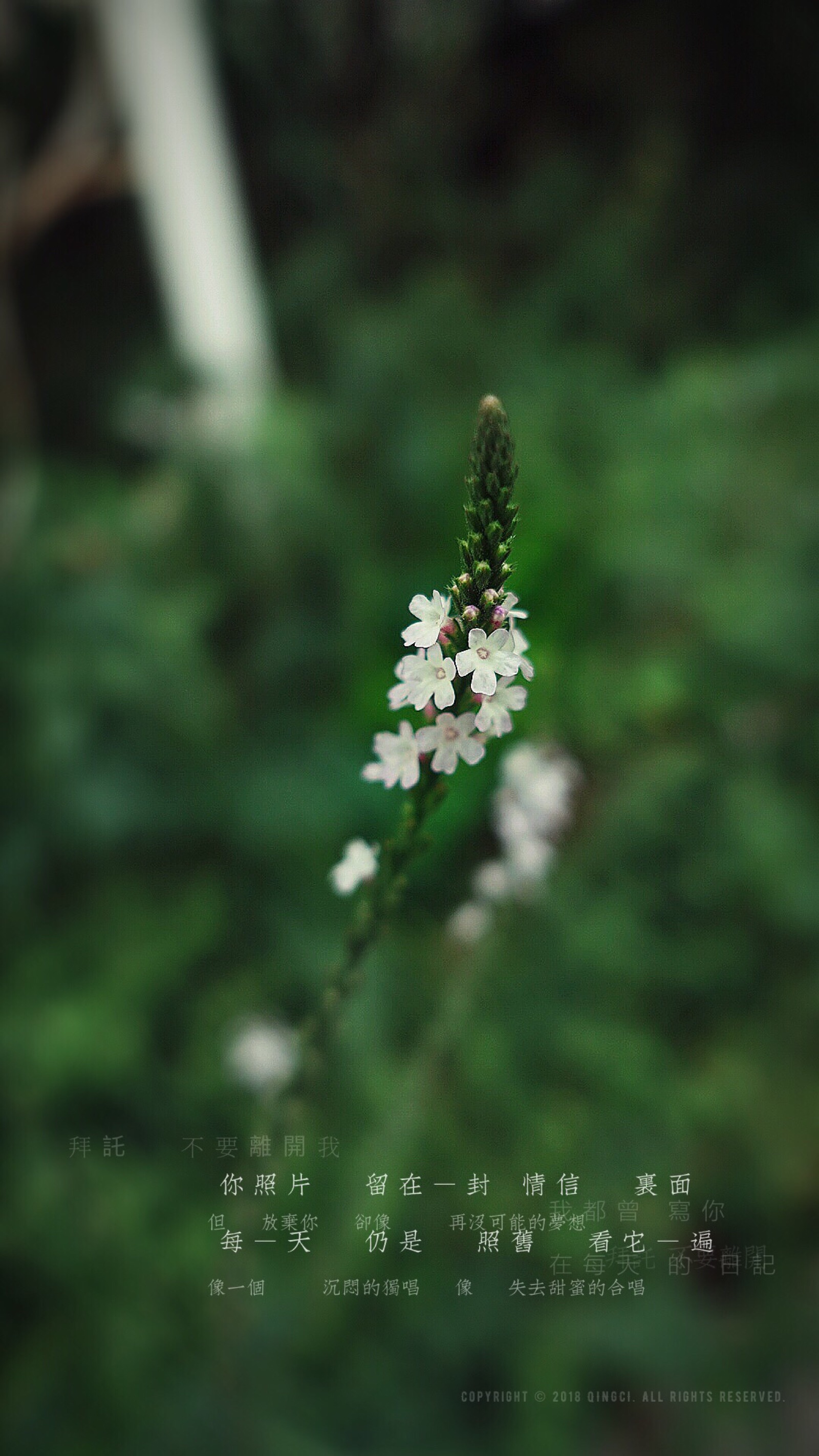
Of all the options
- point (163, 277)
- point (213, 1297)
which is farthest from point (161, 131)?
point (213, 1297)

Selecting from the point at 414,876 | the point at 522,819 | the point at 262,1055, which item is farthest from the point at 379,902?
the point at 262,1055

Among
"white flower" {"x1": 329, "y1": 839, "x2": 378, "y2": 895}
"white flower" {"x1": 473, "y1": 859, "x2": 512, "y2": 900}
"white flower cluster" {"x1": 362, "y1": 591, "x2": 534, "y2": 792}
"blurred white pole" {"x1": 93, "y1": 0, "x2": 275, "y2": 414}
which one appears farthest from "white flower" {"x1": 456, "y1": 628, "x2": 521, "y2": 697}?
"blurred white pole" {"x1": 93, "y1": 0, "x2": 275, "y2": 414}

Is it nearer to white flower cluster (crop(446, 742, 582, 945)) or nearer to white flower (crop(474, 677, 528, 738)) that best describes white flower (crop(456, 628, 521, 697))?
white flower (crop(474, 677, 528, 738))

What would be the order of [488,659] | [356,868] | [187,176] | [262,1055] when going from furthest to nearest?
[187,176] → [262,1055] → [356,868] → [488,659]

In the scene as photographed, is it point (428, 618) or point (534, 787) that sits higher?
point (534, 787)

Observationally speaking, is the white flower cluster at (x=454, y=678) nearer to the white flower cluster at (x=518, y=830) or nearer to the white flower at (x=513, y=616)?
the white flower at (x=513, y=616)

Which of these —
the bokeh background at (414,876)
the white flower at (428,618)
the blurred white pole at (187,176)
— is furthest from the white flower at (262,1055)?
the blurred white pole at (187,176)

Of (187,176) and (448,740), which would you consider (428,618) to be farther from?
(187,176)
